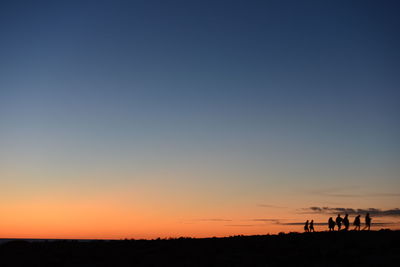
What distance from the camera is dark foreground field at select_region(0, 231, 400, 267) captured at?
26.5 metres

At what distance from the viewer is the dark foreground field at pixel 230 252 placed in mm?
26484

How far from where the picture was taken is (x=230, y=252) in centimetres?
3052

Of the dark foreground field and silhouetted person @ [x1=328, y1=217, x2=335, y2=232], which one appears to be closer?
the dark foreground field

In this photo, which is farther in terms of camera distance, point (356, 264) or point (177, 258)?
point (177, 258)

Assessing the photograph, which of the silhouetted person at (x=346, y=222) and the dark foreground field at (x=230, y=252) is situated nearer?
the dark foreground field at (x=230, y=252)

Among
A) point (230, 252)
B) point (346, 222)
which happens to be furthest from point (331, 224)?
point (230, 252)

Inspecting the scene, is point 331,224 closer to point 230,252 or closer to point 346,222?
point 346,222

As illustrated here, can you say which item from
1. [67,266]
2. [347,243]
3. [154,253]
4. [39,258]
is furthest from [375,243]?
[39,258]

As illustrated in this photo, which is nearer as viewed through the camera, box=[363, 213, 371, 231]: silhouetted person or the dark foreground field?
the dark foreground field

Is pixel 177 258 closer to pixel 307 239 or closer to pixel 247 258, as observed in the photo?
pixel 247 258

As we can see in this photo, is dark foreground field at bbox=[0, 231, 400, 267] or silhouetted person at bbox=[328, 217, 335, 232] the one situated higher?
silhouetted person at bbox=[328, 217, 335, 232]

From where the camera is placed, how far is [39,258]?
31.7 m

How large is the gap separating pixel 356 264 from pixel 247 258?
6.70 m

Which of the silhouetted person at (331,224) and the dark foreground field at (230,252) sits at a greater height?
the silhouetted person at (331,224)
